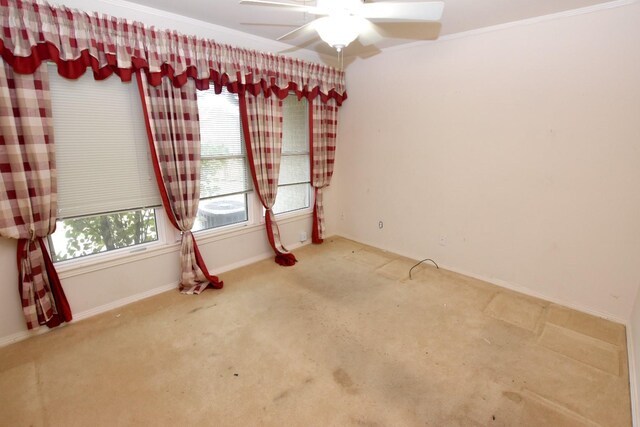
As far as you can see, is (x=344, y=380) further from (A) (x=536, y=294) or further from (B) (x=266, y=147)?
(B) (x=266, y=147)

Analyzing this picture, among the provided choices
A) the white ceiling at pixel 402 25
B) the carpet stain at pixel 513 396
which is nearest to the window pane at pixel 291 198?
the white ceiling at pixel 402 25

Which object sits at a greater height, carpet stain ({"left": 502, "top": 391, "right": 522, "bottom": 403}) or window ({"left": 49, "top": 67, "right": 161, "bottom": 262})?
window ({"left": 49, "top": 67, "right": 161, "bottom": 262})

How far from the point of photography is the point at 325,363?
1.98 metres

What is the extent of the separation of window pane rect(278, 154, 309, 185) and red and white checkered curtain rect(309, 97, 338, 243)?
0.44ft

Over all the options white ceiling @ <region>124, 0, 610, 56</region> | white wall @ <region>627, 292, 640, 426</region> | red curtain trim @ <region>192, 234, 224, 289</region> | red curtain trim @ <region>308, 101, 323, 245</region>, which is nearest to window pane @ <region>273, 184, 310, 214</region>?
red curtain trim @ <region>308, 101, 323, 245</region>

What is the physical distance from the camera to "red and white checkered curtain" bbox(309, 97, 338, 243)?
12.1ft

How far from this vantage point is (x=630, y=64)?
2.14m

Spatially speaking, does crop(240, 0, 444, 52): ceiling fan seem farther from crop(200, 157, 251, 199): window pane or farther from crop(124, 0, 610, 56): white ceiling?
crop(200, 157, 251, 199): window pane

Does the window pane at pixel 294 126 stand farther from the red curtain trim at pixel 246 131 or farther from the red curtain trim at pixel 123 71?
the red curtain trim at pixel 246 131

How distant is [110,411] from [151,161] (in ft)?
5.81

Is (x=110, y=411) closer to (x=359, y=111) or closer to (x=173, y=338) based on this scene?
(x=173, y=338)

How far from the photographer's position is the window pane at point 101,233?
7.66 ft

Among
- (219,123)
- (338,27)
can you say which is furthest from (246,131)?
(338,27)

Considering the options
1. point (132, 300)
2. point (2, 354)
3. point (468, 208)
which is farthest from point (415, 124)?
point (2, 354)
